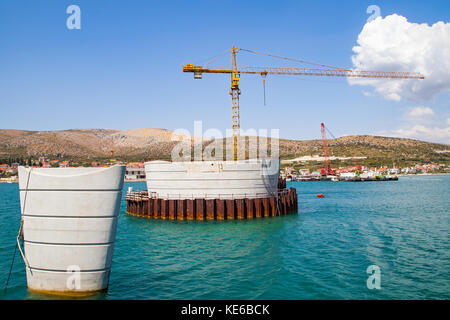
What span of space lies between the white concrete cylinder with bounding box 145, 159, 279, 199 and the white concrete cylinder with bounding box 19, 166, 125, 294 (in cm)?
2325

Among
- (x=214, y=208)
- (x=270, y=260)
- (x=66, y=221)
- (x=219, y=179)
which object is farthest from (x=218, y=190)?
(x=66, y=221)

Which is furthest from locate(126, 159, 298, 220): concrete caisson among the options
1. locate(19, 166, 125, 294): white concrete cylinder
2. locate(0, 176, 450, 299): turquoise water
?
locate(19, 166, 125, 294): white concrete cylinder

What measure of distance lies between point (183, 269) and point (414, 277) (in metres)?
11.2

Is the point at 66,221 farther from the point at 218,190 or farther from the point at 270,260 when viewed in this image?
the point at 218,190

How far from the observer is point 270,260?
17.8 metres

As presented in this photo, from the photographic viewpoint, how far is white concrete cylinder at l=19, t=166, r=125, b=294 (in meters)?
9.48

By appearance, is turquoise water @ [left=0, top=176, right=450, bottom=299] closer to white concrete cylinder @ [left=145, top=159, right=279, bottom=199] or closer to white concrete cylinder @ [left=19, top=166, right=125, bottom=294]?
white concrete cylinder @ [left=19, top=166, right=125, bottom=294]

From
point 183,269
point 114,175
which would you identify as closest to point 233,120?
point 183,269

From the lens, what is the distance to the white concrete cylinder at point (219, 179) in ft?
108

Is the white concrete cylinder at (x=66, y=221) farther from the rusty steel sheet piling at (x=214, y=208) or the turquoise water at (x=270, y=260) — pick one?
the rusty steel sheet piling at (x=214, y=208)

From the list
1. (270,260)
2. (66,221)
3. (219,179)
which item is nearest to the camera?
(66,221)

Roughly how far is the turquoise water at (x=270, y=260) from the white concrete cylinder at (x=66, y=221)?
0.99 meters

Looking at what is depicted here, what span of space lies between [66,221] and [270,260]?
465 inches
